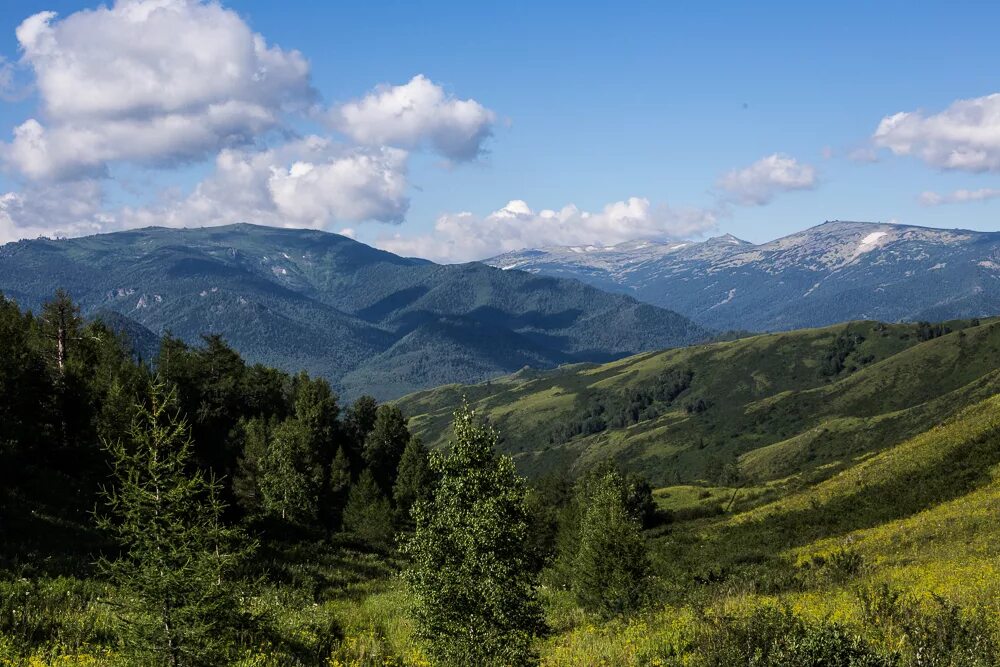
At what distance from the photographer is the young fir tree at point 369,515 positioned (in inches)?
2530

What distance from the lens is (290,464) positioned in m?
76.0

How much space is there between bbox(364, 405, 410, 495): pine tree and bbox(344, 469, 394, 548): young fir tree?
21516 mm

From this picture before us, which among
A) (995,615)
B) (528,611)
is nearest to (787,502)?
(995,615)

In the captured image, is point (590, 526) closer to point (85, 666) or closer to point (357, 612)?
point (357, 612)

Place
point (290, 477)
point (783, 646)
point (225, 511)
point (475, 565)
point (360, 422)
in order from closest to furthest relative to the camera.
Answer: point (783, 646), point (475, 565), point (225, 511), point (290, 477), point (360, 422)

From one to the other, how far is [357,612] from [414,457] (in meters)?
64.6

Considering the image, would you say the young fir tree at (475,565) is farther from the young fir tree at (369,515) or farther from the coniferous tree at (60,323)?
the coniferous tree at (60,323)

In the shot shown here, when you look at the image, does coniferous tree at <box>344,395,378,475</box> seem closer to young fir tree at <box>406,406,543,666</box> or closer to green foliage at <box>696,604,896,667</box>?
young fir tree at <box>406,406,543,666</box>

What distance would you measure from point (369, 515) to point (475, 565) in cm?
5472

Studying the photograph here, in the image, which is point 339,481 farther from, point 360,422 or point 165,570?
point 165,570

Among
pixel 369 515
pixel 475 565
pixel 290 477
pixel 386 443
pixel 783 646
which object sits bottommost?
pixel 369 515

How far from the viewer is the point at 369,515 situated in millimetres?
68188

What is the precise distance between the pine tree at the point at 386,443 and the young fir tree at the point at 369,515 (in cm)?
2152

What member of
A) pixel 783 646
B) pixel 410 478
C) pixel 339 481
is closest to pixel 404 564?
pixel 783 646
